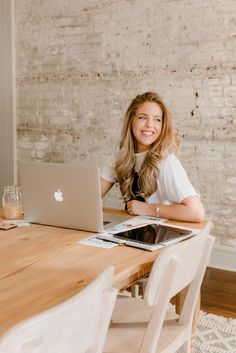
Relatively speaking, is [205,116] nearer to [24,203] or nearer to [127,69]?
[127,69]

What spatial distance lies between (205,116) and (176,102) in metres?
0.26

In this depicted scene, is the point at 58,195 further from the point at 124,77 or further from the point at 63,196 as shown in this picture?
the point at 124,77

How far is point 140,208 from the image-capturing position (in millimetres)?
2033

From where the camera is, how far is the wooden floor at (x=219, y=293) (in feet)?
8.78

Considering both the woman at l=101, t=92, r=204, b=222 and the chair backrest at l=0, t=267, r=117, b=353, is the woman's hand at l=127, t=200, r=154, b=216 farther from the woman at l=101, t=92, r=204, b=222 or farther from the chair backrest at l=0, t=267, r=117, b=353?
the chair backrest at l=0, t=267, r=117, b=353

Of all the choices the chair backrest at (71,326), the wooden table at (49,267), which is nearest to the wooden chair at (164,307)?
the wooden table at (49,267)

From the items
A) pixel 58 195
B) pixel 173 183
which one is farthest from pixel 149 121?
pixel 58 195

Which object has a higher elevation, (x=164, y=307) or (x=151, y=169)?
(x=151, y=169)

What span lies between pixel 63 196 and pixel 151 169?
59cm

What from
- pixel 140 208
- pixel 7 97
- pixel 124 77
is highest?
pixel 124 77

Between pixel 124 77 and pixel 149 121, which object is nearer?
pixel 149 121

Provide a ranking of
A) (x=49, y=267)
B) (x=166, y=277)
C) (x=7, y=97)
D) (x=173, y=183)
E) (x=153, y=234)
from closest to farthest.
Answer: (x=166, y=277), (x=49, y=267), (x=153, y=234), (x=173, y=183), (x=7, y=97)

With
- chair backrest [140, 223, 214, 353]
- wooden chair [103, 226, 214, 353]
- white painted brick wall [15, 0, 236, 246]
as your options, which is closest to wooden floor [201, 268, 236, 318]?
white painted brick wall [15, 0, 236, 246]

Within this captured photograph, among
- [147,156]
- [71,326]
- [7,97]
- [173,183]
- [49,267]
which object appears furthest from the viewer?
[7,97]
